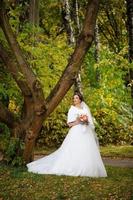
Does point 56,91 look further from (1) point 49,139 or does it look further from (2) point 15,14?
(1) point 49,139

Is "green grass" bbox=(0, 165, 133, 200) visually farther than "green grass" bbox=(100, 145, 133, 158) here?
No

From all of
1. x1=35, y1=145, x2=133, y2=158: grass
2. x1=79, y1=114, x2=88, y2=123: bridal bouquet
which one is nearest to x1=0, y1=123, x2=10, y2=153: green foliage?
x1=79, y1=114, x2=88, y2=123: bridal bouquet

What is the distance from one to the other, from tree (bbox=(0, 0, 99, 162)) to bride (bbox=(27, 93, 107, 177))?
57 centimetres

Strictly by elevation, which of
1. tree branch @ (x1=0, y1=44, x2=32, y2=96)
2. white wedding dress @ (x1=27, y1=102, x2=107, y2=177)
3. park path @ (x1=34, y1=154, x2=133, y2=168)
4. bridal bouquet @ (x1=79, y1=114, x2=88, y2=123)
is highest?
tree branch @ (x1=0, y1=44, x2=32, y2=96)

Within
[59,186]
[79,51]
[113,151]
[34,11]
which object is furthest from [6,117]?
[113,151]

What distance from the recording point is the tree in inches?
Answer: 553

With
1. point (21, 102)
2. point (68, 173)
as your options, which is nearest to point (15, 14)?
point (21, 102)

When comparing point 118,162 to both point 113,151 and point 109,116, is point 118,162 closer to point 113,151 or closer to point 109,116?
point 113,151

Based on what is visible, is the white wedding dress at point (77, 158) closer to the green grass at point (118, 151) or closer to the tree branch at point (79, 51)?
the tree branch at point (79, 51)

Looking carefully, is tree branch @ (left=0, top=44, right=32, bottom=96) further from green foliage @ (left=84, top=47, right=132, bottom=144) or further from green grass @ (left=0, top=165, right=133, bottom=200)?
green foliage @ (left=84, top=47, right=132, bottom=144)

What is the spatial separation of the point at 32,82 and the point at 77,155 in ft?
7.74

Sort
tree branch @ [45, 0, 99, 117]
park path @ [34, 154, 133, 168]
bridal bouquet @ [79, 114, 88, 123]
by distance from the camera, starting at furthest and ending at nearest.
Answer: park path @ [34, 154, 133, 168], bridal bouquet @ [79, 114, 88, 123], tree branch @ [45, 0, 99, 117]

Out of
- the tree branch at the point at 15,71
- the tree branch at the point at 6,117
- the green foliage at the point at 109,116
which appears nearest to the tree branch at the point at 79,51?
the tree branch at the point at 15,71

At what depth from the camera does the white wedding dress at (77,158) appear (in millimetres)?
13625
